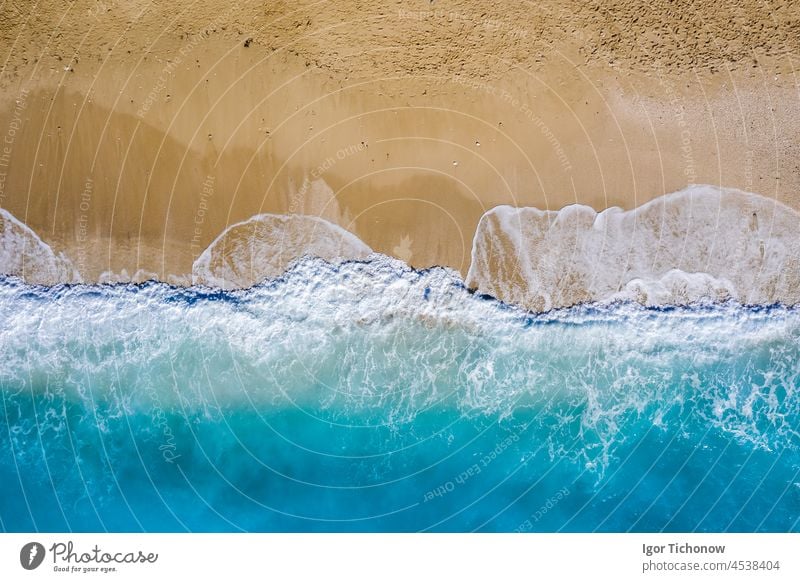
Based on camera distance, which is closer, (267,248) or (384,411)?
(267,248)

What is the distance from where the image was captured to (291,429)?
10.0 metres

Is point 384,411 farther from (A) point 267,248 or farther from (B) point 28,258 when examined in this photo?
(B) point 28,258

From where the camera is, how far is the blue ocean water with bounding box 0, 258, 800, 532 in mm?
9859

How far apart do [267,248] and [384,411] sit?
151 inches

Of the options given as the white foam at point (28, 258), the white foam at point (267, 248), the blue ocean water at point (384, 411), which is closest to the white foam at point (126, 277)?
the blue ocean water at point (384, 411)

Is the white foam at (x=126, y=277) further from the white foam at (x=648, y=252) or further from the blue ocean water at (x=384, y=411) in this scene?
the white foam at (x=648, y=252)

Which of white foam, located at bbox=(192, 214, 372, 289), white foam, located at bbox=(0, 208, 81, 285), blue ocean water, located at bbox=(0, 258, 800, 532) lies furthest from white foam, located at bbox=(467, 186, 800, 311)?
white foam, located at bbox=(0, 208, 81, 285)

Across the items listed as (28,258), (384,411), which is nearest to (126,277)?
(28,258)

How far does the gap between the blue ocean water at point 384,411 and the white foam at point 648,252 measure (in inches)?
16.3

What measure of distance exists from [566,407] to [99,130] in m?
10.2

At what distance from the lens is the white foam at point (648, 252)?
9664 millimetres

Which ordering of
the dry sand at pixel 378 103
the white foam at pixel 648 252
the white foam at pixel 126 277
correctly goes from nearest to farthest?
the dry sand at pixel 378 103 < the white foam at pixel 648 252 < the white foam at pixel 126 277

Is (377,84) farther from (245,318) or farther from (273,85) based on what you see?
(245,318)

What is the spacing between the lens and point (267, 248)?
977 centimetres
